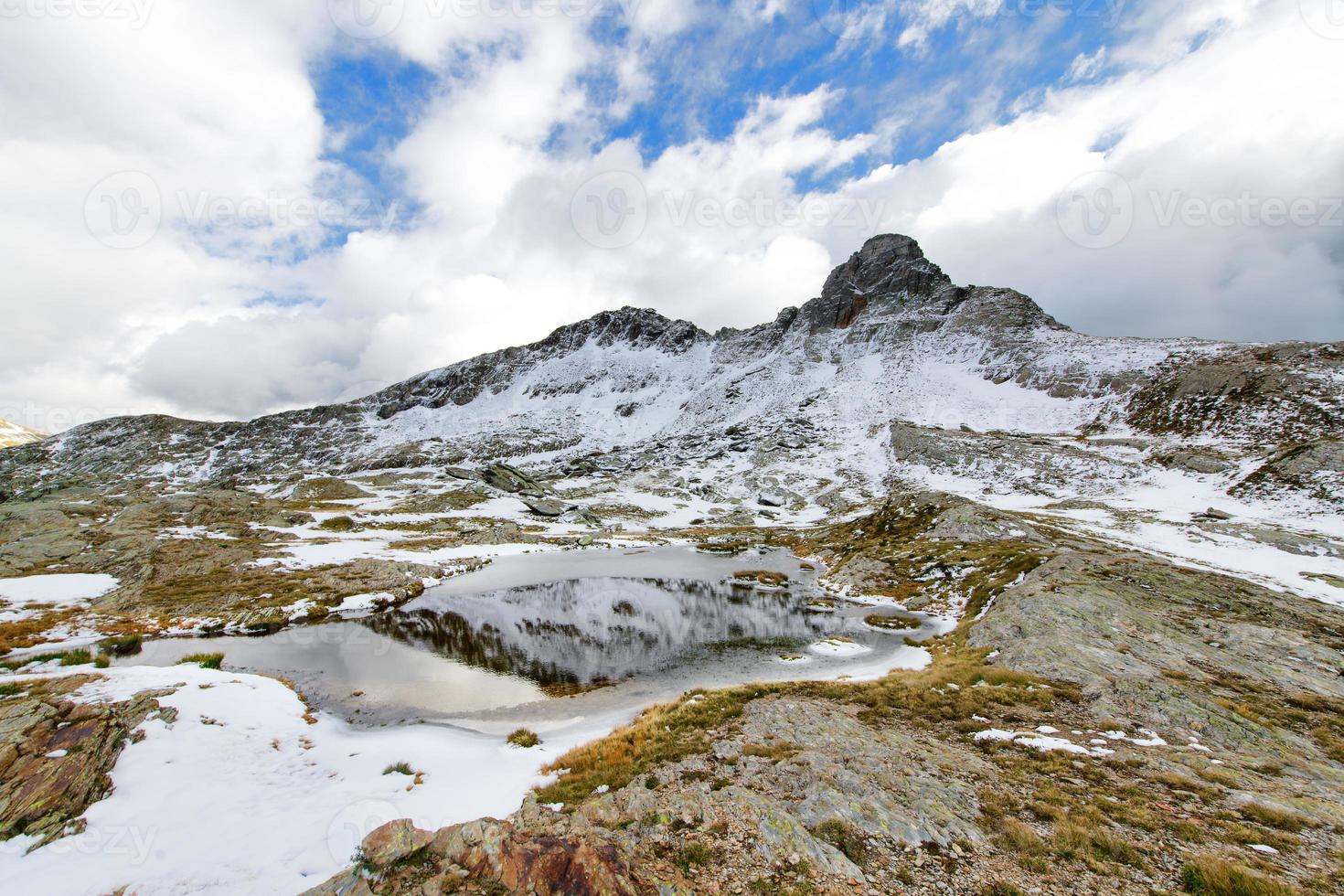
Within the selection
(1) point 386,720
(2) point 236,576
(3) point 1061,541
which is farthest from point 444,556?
(3) point 1061,541

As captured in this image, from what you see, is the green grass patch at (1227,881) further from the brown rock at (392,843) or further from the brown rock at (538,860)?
the brown rock at (392,843)

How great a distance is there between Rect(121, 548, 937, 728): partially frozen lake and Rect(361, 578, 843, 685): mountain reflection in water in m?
0.14

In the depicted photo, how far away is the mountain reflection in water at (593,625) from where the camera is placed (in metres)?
25.3

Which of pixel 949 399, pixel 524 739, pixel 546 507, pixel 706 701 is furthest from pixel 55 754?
pixel 949 399

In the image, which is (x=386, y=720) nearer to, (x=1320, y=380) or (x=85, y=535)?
(x=85, y=535)

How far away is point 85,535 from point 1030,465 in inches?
5128

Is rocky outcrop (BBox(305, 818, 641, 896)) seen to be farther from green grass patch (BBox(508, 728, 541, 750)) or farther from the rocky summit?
green grass patch (BBox(508, 728, 541, 750))

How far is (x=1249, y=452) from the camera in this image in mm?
64500

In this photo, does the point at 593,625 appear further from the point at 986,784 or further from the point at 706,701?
the point at 986,784

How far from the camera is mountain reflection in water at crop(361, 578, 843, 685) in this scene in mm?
25281

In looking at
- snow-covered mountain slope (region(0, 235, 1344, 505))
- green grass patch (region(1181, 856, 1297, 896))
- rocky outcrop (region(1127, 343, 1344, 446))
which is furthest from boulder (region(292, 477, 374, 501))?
rocky outcrop (region(1127, 343, 1344, 446))

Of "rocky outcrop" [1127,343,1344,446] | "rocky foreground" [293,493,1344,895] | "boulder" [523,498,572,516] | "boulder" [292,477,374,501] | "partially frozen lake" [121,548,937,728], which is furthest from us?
"boulder" [292,477,374,501]

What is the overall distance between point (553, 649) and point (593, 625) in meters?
5.26

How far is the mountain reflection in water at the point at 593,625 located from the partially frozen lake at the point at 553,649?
0.14 metres
